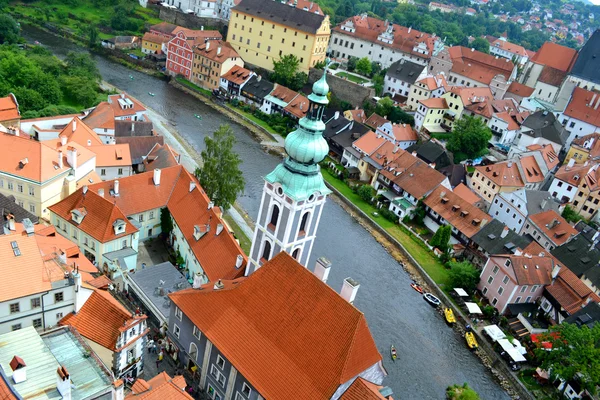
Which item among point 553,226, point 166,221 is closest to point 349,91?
point 553,226

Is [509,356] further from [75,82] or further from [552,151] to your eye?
[75,82]

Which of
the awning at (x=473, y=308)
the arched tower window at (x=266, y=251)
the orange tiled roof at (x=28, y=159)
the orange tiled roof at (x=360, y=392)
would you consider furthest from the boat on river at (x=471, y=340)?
the orange tiled roof at (x=28, y=159)

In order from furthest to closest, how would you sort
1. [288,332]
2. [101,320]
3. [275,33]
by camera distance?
[275,33]
[101,320]
[288,332]

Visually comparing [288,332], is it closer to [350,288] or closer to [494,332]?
[350,288]

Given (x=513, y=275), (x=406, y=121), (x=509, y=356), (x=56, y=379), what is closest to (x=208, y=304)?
A: (x=56, y=379)

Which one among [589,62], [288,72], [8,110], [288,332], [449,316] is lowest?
[449,316]

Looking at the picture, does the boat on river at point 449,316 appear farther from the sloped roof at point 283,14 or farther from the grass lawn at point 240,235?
the sloped roof at point 283,14
